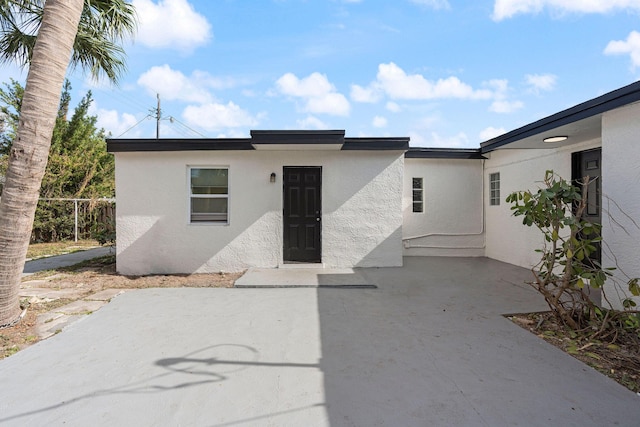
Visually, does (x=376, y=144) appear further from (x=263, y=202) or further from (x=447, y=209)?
(x=447, y=209)

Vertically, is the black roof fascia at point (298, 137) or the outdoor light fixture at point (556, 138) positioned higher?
the black roof fascia at point (298, 137)

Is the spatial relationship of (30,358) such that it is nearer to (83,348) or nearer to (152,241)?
(83,348)

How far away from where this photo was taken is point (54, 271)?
7.70 metres

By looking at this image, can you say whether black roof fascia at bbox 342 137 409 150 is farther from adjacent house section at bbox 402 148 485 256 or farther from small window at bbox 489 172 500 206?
small window at bbox 489 172 500 206

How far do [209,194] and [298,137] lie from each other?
8.28 feet

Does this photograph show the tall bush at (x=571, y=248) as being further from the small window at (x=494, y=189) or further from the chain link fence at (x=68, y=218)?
the chain link fence at (x=68, y=218)

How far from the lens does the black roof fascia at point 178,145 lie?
24.2ft

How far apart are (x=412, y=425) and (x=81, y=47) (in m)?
8.90

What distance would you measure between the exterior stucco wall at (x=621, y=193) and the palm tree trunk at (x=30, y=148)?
7249 mm

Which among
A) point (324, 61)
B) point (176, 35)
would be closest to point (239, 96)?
point (176, 35)

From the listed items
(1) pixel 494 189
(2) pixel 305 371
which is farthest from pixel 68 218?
(1) pixel 494 189

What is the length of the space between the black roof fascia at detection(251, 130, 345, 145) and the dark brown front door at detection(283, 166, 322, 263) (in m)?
1.16

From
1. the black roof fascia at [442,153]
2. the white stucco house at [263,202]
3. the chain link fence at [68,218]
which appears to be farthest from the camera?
the chain link fence at [68,218]

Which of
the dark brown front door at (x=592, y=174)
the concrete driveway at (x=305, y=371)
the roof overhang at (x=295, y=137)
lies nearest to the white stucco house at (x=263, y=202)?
the roof overhang at (x=295, y=137)
